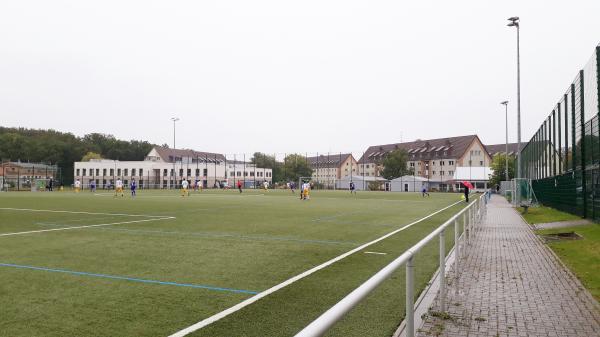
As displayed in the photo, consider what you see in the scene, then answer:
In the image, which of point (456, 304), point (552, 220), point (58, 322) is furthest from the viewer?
point (552, 220)

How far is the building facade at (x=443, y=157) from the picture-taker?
106 metres

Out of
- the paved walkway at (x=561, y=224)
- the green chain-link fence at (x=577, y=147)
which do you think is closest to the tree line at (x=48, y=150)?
the green chain-link fence at (x=577, y=147)

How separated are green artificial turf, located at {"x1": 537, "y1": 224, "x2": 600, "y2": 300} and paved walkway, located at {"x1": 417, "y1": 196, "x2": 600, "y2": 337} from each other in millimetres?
185

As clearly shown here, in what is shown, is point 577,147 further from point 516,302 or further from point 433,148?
point 433,148

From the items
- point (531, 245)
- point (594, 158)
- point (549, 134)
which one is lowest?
point (531, 245)

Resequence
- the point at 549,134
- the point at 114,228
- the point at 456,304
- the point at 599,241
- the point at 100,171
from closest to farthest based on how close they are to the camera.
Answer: the point at 456,304 < the point at 599,241 < the point at 114,228 < the point at 549,134 < the point at 100,171

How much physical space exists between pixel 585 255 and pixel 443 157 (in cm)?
10595

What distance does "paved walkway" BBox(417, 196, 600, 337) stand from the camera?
195 inches

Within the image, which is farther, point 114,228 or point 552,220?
point 552,220

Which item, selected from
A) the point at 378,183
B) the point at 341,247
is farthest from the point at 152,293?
the point at 378,183

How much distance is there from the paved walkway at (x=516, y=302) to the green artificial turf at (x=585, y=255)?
0.19 m

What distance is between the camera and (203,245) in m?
10.7

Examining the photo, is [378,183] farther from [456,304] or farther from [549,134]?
[456,304]

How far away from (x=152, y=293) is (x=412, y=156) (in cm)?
11972
